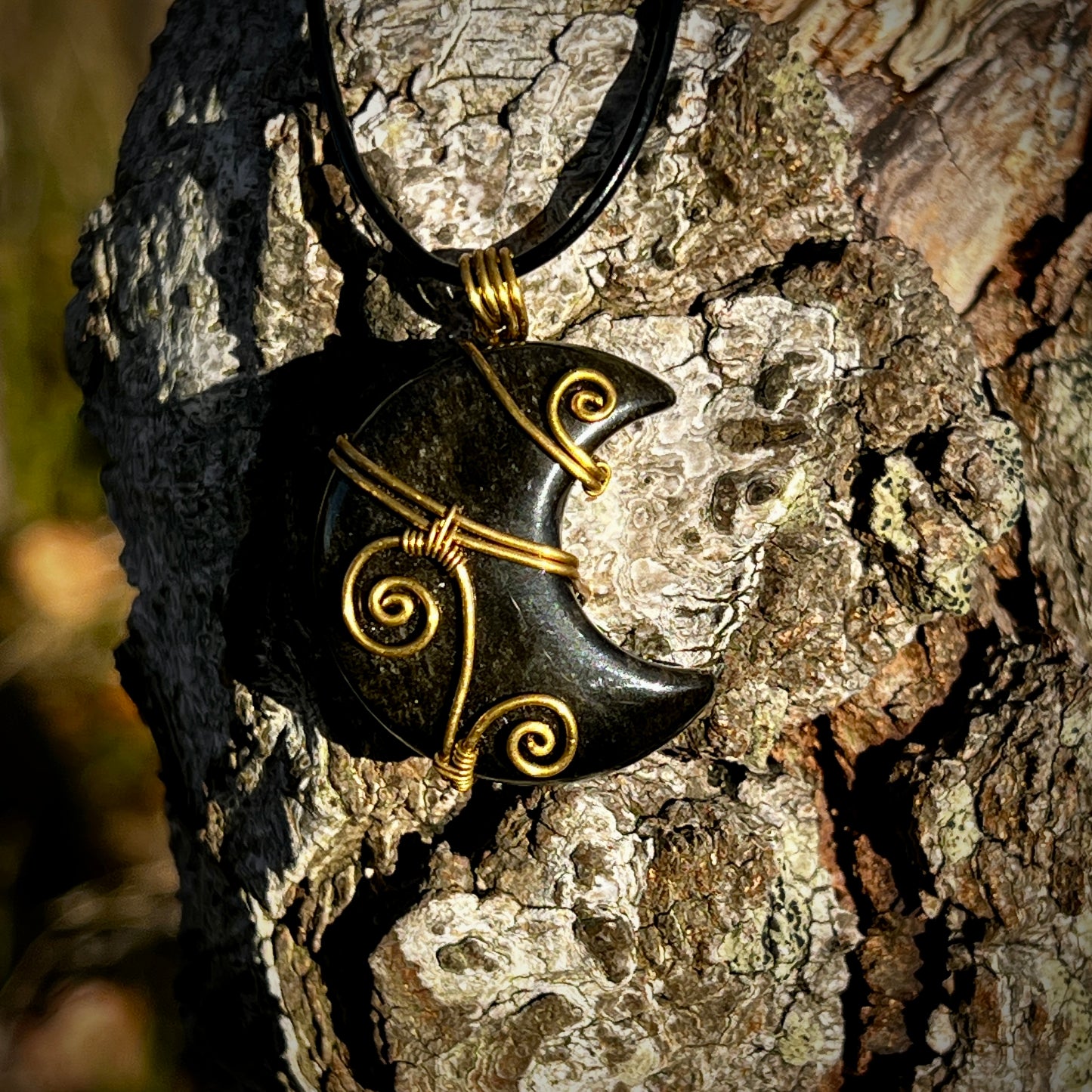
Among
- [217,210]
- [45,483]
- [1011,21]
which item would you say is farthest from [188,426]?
[45,483]

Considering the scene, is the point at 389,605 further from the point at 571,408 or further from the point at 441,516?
the point at 571,408

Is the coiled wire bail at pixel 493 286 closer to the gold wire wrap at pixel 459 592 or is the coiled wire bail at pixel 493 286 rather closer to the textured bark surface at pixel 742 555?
the textured bark surface at pixel 742 555

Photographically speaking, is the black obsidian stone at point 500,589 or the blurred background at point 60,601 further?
the blurred background at point 60,601

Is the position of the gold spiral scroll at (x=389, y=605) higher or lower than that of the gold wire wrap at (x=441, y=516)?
lower

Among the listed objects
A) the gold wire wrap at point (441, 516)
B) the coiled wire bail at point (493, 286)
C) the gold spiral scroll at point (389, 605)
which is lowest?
the gold spiral scroll at point (389, 605)

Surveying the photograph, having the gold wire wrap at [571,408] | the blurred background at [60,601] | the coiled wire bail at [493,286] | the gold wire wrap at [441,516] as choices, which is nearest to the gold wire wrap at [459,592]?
the gold wire wrap at [441,516]

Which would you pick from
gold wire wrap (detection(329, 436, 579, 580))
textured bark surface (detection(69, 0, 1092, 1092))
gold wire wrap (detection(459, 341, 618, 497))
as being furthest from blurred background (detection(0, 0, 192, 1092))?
gold wire wrap (detection(459, 341, 618, 497))

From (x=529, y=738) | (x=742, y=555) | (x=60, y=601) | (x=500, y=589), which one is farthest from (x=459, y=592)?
(x=60, y=601)
